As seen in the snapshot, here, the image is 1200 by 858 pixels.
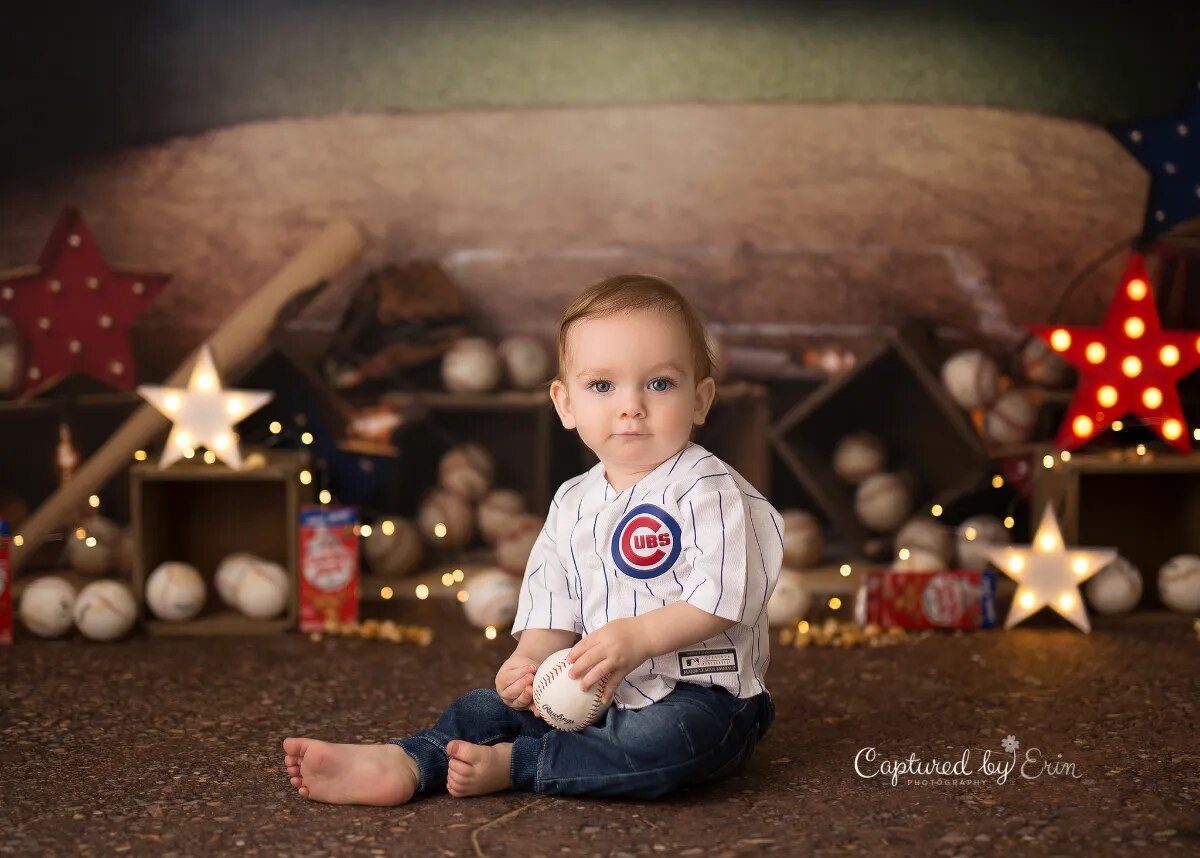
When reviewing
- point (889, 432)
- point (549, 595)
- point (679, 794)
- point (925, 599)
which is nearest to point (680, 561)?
point (549, 595)

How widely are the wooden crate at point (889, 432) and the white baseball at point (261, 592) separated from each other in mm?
1245

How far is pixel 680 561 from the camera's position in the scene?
181cm

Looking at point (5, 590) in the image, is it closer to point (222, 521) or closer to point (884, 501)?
point (222, 521)

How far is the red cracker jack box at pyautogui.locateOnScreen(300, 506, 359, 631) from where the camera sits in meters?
2.88

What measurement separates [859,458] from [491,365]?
96 centimetres

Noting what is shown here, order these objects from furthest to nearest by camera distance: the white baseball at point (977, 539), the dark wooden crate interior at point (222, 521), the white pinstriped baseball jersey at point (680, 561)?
the white baseball at point (977, 539), the dark wooden crate interior at point (222, 521), the white pinstriped baseball jersey at point (680, 561)

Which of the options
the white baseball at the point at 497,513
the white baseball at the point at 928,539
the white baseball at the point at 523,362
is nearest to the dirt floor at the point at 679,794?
the white baseball at the point at 928,539

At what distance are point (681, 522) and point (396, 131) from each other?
78.9 inches

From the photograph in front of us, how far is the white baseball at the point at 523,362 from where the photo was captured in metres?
3.30

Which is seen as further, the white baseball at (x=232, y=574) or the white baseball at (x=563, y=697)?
the white baseball at (x=232, y=574)

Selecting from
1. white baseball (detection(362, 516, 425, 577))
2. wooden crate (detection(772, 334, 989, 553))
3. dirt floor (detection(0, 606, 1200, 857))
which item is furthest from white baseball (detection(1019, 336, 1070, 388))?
white baseball (detection(362, 516, 425, 577))

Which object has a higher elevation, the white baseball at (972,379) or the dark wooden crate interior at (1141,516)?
the white baseball at (972,379)

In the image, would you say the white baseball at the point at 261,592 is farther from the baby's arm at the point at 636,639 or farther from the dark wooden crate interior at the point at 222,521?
the baby's arm at the point at 636,639

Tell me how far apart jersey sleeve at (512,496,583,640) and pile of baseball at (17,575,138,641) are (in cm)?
121
